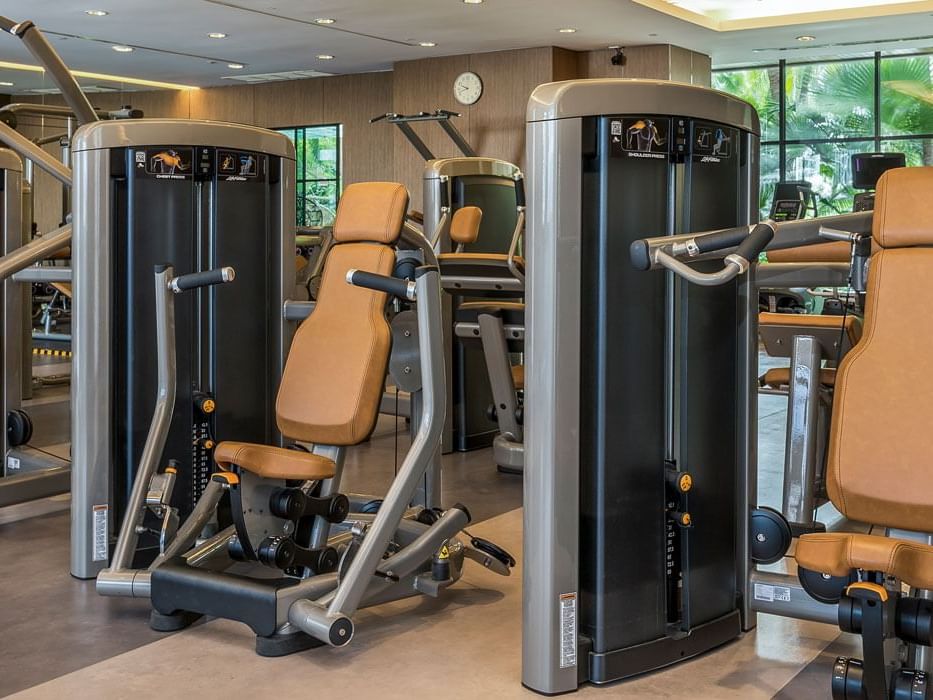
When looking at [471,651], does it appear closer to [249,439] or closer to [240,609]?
[240,609]

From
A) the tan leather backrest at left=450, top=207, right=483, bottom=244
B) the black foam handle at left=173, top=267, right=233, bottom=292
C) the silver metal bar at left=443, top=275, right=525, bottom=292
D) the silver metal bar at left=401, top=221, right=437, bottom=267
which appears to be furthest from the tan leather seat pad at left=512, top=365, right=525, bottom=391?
the black foam handle at left=173, top=267, right=233, bottom=292

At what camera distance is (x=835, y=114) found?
12.1 m

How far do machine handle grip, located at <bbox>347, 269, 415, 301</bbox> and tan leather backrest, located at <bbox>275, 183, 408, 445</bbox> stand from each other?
0.35 m

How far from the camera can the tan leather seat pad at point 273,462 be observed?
2871 mm

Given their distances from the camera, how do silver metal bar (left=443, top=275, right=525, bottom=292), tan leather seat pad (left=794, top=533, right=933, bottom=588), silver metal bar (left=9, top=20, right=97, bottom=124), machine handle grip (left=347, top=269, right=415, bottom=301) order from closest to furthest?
1. tan leather seat pad (left=794, top=533, right=933, bottom=588)
2. machine handle grip (left=347, top=269, right=415, bottom=301)
3. silver metal bar (left=9, top=20, right=97, bottom=124)
4. silver metal bar (left=443, top=275, right=525, bottom=292)

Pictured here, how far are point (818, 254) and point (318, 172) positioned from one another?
10672 millimetres

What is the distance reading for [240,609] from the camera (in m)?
2.80

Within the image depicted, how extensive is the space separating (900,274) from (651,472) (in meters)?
0.76

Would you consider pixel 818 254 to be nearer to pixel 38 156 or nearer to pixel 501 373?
pixel 501 373

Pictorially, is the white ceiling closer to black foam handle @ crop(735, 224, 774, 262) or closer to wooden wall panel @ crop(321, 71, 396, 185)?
wooden wall panel @ crop(321, 71, 396, 185)

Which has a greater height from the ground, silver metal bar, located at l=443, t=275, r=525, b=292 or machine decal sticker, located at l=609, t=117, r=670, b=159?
machine decal sticker, located at l=609, t=117, r=670, b=159

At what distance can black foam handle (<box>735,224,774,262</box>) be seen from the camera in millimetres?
2184

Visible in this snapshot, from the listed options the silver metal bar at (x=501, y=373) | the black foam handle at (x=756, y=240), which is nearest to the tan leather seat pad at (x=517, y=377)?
the silver metal bar at (x=501, y=373)

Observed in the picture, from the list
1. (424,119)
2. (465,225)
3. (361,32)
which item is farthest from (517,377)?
(361,32)
